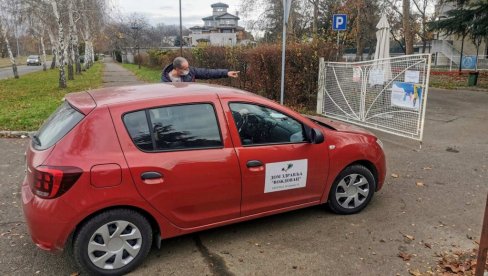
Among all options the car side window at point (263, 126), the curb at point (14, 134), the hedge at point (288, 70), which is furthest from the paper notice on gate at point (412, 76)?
the curb at point (14, 134)

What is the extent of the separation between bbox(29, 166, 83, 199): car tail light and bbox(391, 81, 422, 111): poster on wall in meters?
6.38

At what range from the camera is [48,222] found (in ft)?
10.3

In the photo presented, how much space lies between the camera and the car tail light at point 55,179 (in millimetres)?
3094

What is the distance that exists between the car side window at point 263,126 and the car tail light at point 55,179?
1502mm

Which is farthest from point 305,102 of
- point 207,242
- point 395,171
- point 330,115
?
point 207,242

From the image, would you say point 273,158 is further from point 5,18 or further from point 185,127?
point 5,18

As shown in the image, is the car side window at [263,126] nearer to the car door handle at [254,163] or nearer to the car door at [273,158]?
the car door at [273,158]

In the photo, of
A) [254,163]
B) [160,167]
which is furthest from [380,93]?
[160,167]

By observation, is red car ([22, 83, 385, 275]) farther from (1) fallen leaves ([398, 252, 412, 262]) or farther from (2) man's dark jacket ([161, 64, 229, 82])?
(2) man's dark jacket ([161, 64, 229, 82])

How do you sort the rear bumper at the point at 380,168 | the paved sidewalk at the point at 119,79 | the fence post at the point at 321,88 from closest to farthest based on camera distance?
the rear bumper at the point at 380,168, the fence post at the point at 321,88, the paved sidewalk at the point at 119,79

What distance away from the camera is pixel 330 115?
35.6 feet

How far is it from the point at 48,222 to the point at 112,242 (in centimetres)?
52

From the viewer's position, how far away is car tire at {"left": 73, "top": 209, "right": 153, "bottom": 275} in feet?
10.7

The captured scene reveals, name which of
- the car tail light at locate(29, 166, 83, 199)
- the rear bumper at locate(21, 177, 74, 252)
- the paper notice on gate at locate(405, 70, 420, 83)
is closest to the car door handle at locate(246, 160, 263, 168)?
the car tail light at locate(29, 166, 83, 199)
